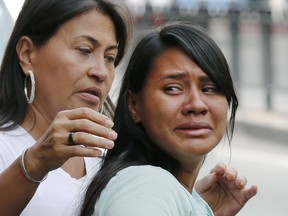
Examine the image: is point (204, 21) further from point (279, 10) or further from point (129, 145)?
point (129, 145)

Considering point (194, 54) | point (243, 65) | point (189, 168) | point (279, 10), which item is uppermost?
point (279, 10)

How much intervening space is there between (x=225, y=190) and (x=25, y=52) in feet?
2.51

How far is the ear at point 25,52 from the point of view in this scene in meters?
3.05

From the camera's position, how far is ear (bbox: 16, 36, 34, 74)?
120 inches

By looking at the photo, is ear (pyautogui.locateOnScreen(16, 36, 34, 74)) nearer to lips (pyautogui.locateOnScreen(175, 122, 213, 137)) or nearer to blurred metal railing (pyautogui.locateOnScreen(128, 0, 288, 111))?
lips (pyautogui.locateOnScreen(175, 122, 213, 137))

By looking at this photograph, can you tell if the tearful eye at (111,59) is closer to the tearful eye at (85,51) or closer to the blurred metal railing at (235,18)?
the tearful eye at (85,51)

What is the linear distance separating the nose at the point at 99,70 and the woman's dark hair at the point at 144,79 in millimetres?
305

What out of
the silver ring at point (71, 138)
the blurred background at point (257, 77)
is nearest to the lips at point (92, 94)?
the silver ring at point (71, 138)

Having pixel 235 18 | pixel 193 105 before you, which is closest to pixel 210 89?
pixel 193 105

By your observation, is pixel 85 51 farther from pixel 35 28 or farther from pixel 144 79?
pixel 144 79

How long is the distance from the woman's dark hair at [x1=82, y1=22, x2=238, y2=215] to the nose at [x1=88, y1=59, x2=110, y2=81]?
1.00 feet

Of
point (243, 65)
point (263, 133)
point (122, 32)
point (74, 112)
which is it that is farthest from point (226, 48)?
point (74, 112)

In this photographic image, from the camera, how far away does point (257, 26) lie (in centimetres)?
1357

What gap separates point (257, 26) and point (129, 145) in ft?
36.9
